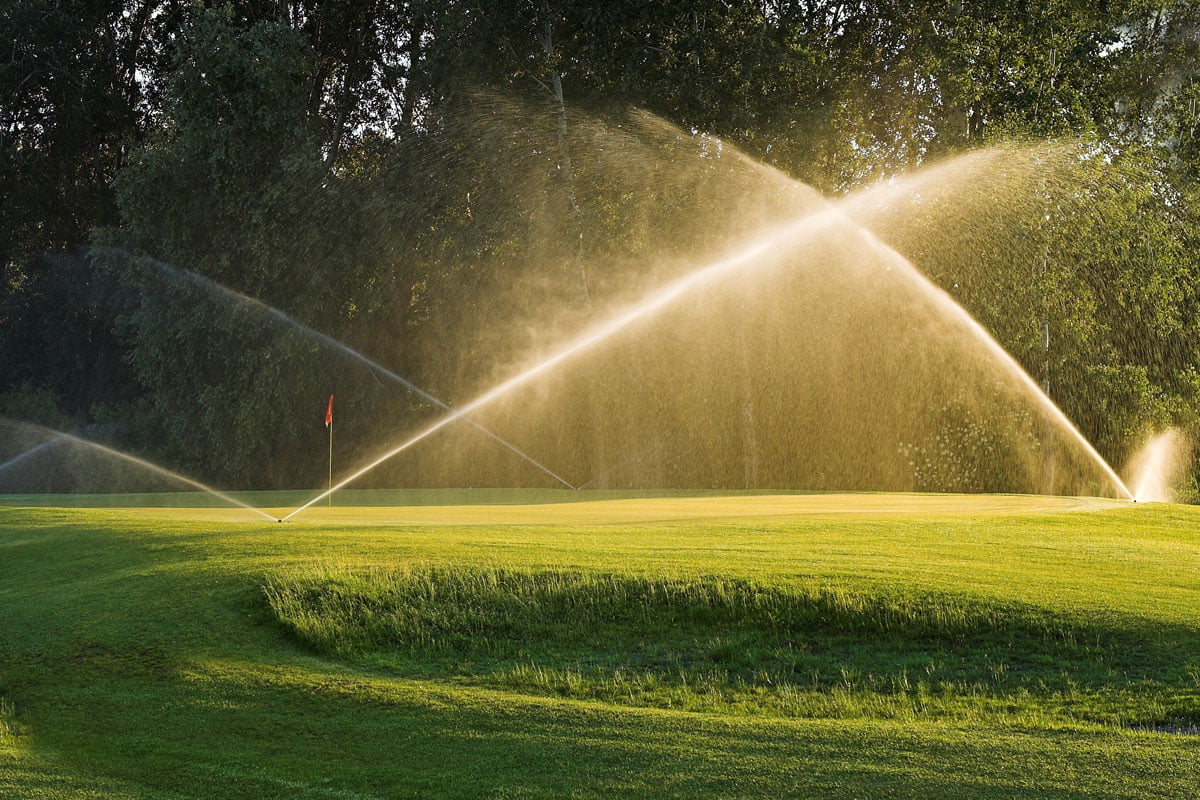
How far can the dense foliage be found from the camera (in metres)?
28.6

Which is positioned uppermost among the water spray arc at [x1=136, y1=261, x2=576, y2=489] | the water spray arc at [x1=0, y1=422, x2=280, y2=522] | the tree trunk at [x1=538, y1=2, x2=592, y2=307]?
the tree trunk at [x1=538, y1=2, x2=592, y2=307]

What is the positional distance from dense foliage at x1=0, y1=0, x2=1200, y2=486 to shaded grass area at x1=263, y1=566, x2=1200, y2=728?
Result: 64.0 ft

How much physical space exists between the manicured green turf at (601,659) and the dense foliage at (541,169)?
1493cm

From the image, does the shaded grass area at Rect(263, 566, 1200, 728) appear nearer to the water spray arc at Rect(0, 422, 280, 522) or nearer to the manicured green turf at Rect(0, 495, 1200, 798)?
the manicured green turf at Rect(0, 495, 1200, 798)

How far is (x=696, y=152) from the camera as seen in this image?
30.2m

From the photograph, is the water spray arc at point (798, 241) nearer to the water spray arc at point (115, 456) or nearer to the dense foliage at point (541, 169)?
the dense foliage at point (541, 169)

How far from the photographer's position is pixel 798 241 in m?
30.8

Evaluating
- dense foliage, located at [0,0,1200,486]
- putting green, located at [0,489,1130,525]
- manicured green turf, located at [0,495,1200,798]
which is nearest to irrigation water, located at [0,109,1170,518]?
dense foliage, located at [0,0,1200,486]

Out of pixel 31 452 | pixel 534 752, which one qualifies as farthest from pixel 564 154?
pixel 534 752

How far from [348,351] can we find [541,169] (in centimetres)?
769

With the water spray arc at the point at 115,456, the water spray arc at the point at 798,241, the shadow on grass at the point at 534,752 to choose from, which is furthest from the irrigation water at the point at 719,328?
the shadow on grass at the point at 534,752

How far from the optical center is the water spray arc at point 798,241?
96.9ft

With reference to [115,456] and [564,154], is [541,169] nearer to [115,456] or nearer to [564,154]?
[564,154]

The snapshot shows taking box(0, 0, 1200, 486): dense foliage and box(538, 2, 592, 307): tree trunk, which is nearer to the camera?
box(0, 0, 1200, 486): dense foliage
